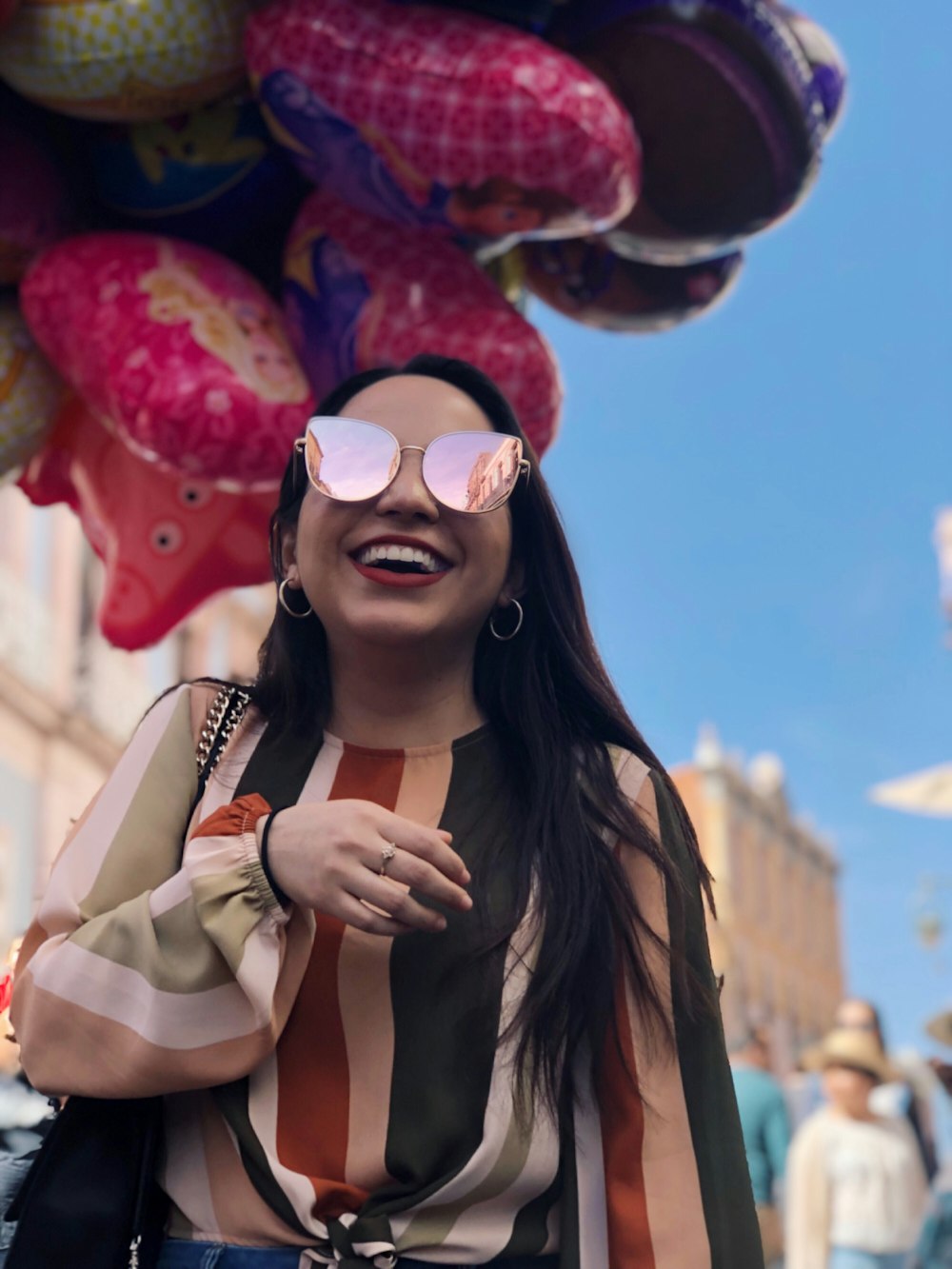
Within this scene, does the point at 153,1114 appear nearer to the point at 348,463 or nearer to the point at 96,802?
the point at 96,802

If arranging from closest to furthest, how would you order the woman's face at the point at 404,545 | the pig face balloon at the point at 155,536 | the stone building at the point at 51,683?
the woman's face at the point at 404,545 → the pig face balloon at the point at 155,536 → the stone building at the point at 51,683

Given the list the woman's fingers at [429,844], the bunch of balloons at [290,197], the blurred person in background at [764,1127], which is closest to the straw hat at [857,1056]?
the blurred person in background at [764,1127]

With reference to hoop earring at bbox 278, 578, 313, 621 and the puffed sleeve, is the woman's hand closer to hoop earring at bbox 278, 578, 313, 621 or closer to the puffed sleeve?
the puffed sleeve

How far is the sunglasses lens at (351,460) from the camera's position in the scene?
155 cm

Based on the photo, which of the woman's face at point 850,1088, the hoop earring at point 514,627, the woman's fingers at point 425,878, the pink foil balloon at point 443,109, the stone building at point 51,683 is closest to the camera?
the woman's fingers at point 425,878

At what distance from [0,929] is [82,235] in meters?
11.8

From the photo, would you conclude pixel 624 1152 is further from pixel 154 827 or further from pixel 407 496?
pixel 407 496

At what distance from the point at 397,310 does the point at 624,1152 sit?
6.32 ft

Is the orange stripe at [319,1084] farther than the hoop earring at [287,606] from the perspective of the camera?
No

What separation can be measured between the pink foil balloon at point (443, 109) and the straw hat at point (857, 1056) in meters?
3.56

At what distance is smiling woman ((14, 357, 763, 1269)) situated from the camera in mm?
1355

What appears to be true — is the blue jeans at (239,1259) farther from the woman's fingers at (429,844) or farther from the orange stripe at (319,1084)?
the woman's fingers at (429,844)

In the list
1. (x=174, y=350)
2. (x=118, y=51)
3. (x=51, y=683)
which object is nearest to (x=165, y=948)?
(x=174, y=350)

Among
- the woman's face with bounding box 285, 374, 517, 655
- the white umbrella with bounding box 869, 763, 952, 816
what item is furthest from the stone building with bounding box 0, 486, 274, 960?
the woman's face with bounding box 285, 374, 517, 655
